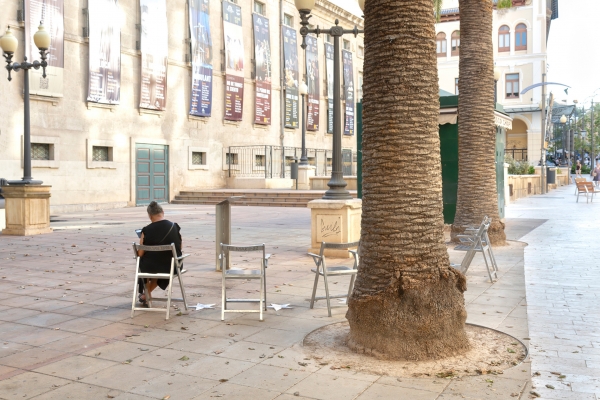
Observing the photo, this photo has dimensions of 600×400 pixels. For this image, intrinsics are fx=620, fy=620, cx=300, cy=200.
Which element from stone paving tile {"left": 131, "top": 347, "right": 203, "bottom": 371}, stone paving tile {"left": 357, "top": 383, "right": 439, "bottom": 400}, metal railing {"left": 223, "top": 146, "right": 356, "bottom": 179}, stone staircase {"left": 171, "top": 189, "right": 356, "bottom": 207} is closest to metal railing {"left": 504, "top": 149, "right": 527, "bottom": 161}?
metal railing {"left": 223, "top": 146, "right": 356, "bottom": 179}

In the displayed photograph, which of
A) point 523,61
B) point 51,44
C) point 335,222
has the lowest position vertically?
point 335,222

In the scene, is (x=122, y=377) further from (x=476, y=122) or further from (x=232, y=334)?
(x=476, y=122)

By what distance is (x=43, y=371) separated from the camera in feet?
15.7

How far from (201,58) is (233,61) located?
92.5 inches

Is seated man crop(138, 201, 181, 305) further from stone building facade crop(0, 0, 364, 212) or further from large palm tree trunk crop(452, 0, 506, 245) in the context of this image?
stone building facade crop(0, 0, 364, 212)

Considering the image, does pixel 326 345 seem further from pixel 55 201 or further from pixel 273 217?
pixel 55 201

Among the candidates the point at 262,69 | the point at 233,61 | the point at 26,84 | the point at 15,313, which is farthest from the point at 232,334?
the point at 262,69

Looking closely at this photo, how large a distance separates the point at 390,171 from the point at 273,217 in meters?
14.3

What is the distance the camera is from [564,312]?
6816 millimetres

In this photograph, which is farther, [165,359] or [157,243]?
[157,243]

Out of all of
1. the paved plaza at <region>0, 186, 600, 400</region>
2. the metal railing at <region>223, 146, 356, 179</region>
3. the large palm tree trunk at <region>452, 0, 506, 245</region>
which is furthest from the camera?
the metal railing at <region>223, 146, 356, 179</region>

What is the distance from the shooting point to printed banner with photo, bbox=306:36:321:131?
35.8 metres

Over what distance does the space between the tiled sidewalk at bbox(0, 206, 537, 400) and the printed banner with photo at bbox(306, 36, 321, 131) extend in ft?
84.5

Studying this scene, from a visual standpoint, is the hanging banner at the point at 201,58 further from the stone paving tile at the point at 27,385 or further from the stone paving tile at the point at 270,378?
the stone paving tile at the point at 270,378
